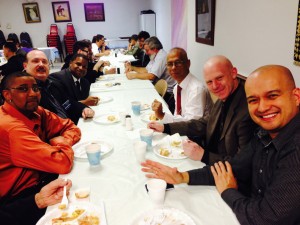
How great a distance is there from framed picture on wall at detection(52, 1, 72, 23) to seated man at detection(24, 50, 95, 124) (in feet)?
26.9

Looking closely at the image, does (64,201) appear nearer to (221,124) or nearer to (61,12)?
(221,124)

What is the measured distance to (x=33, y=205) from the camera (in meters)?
1.20

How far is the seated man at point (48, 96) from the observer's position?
2205 millimetres

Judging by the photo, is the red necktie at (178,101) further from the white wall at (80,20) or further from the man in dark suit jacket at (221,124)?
the white wall at (80,20)

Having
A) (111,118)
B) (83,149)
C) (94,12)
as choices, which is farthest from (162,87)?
(94,12)

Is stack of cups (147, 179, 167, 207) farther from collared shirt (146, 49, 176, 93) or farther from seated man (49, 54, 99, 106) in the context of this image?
collared shirt (146, 49, 176, 93)

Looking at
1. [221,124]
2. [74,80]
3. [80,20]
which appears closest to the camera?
[221,124]

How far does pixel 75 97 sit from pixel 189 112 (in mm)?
1433

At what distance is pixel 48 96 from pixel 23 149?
3.21 ft

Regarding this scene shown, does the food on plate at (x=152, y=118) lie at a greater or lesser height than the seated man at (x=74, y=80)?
lesser

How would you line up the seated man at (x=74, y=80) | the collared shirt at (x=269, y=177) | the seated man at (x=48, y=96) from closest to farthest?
the collared shirt at (x=269, y=177) < the seated man at (x=48, y=96) < the seated man at (x=74, y=80)

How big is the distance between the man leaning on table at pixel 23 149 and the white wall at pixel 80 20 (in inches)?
365

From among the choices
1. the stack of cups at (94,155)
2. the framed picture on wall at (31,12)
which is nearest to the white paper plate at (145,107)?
the stack of cups at (94,155)

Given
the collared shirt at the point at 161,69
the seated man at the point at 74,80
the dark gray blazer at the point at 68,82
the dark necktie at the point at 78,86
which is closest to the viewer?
the seated man at the point at 74,80
